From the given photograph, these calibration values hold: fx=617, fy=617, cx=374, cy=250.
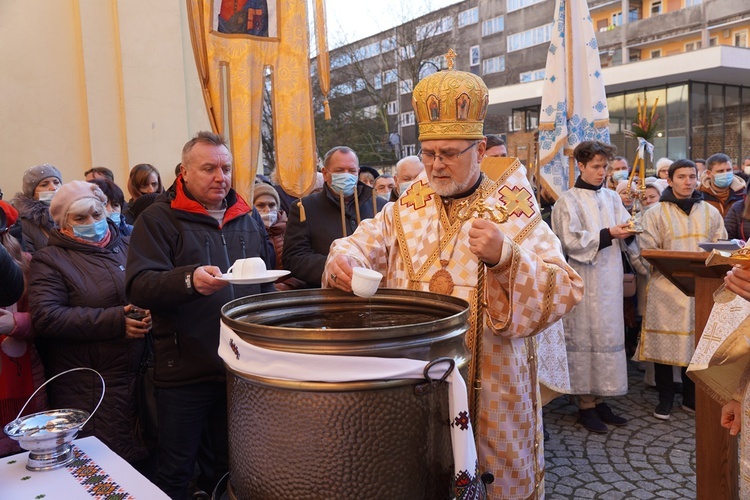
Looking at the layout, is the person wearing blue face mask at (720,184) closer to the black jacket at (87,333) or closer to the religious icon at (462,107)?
the religious icon at (462,107)

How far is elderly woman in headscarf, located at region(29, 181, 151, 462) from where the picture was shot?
9.59ft

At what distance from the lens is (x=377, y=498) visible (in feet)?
4.43

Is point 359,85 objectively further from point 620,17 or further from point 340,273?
point 340,273

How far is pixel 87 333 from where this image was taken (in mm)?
2912

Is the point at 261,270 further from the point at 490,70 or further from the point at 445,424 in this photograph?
the point at 490,70

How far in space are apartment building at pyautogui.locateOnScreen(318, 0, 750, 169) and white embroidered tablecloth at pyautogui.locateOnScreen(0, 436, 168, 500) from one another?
10.0m

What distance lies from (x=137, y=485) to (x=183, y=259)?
1.20 m

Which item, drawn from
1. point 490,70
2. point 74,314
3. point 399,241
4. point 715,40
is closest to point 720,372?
point 399,241

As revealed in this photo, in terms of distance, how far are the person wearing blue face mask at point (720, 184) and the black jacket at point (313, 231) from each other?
380 cm

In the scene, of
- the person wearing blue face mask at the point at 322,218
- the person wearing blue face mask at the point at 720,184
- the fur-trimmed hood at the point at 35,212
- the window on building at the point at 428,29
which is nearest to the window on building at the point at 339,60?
the window on building at the point at 428,29

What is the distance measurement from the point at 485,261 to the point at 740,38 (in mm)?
31827

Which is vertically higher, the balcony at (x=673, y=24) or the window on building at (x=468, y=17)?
the window on building at (x=468, y=17)

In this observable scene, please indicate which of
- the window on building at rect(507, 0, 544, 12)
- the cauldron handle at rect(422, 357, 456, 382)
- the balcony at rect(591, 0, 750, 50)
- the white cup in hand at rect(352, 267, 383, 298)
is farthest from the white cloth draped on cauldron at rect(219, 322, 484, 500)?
the window on building at rect(507, 0, 544, 12)

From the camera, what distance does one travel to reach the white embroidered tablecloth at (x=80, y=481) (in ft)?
Answer: 5.57
